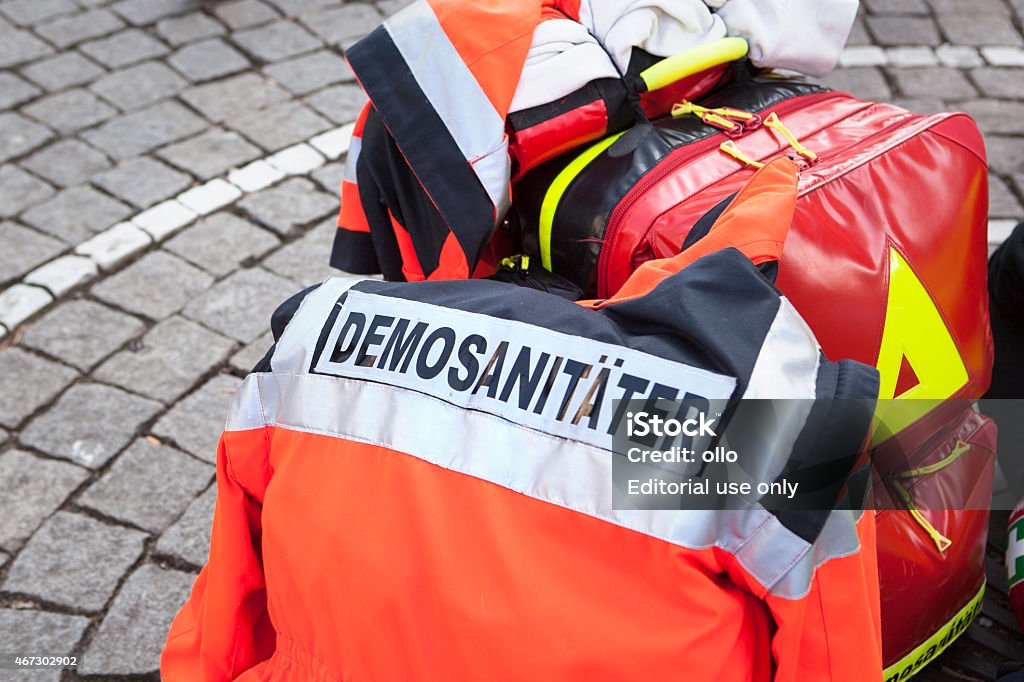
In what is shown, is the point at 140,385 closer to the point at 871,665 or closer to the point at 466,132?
the point at 466,132

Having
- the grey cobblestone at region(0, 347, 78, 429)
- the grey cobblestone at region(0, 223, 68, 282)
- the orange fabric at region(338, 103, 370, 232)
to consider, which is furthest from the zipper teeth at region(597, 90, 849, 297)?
the grey cobblestone at region(0, 223, 68, 282)

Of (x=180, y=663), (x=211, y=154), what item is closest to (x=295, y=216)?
(x=211, y=154)

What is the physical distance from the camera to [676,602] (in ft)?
3.62

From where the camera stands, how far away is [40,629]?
7.23ft

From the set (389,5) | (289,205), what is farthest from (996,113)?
(289,205)

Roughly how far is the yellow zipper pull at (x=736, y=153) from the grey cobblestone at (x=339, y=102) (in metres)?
2.41

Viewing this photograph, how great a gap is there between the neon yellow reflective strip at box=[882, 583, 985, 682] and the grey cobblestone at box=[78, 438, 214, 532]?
172 cm

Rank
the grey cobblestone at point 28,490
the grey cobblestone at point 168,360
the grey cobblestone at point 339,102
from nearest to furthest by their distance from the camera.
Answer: the grey cobblestone at point 28,490 → the grey cobblestone at point 168,360 → the grey cobblestone at point 339,102

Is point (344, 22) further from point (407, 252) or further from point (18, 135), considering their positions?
point (407, 252)

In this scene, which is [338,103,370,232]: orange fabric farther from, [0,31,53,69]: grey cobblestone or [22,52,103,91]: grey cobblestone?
[0,31,53,69]: grey cobblestone

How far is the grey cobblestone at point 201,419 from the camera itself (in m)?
2.66

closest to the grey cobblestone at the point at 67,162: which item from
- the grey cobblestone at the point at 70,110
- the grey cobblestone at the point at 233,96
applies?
the grey cobblestone at the point at 70,110

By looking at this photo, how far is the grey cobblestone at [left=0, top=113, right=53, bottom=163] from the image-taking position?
3.57 meters

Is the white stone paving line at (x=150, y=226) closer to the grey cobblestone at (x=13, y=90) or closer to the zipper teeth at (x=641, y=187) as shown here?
the grey cobblestone at (x=13, y=90)
